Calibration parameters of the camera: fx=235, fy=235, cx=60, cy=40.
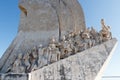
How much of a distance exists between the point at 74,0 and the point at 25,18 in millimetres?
2655

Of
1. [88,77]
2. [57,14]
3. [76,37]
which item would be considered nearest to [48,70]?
[88,77]

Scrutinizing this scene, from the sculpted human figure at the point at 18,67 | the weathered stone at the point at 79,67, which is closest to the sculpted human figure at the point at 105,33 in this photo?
the weathered stone at the point at 79,67

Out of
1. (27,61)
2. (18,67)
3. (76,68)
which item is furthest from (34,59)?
(76,68)

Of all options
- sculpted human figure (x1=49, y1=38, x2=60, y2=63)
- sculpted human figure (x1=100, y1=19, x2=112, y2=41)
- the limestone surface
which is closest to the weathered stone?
sculpted human figure (x1=49, y1=38, x2=60, y2=63)

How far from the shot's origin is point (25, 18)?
458 inches

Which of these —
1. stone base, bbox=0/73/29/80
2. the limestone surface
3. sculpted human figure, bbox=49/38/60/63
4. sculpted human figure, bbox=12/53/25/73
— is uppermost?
the limestone surface

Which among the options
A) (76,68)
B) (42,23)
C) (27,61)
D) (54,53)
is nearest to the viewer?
(76,68)

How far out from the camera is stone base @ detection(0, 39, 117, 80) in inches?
327

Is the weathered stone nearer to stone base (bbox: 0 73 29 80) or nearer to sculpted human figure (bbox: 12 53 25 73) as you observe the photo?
stone base (bbox: 0 73 29 80)

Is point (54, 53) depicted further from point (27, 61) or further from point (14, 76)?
point (14, 76)

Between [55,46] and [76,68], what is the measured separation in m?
1.44

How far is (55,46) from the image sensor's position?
942 centimetres

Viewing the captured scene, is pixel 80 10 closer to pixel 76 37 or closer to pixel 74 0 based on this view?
pixel 74 0

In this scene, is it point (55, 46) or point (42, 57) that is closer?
point (42, 57)
